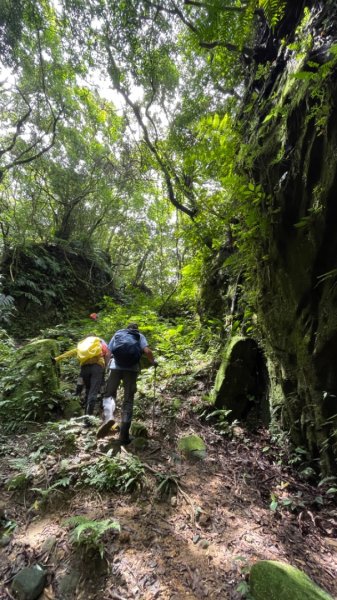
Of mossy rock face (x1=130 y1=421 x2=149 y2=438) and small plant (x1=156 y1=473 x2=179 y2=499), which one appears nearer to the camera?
small plant (x1=156 y1=473 x2=179 y2=499)

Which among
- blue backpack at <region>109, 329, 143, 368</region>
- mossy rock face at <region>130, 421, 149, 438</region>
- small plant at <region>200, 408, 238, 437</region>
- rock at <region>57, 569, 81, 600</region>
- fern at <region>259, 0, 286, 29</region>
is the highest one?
fern at <region>259, 0, 286, 29</region>

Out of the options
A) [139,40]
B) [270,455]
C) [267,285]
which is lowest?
[270,455]

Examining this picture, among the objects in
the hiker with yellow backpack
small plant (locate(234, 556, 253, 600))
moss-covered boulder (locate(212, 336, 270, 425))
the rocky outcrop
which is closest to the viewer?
small plant (locate(234, 556, 253, 600))

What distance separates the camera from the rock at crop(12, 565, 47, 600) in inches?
101

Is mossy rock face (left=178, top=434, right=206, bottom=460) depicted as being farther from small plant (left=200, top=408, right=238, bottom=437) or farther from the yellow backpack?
the yellow backpack

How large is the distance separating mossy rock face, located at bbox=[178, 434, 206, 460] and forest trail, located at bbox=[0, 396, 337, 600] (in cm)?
10

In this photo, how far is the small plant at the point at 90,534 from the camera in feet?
9.37

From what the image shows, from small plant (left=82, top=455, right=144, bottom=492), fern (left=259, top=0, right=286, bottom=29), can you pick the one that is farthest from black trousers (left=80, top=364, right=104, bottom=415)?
fern (left=259, top=0, right=286, bottom=29)

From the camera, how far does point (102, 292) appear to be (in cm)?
1593

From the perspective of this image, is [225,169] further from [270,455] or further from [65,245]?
[65,245]

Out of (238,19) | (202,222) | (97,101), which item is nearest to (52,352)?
(202,222)

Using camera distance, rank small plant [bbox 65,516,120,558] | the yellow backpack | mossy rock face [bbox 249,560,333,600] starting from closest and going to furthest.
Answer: mossy rock face [bbox 249,560,333,600], small plant [bbox 65,516,120,558], the yellow backpack

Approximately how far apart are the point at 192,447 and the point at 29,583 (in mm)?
2652

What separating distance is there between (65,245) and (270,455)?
44.9 feet
